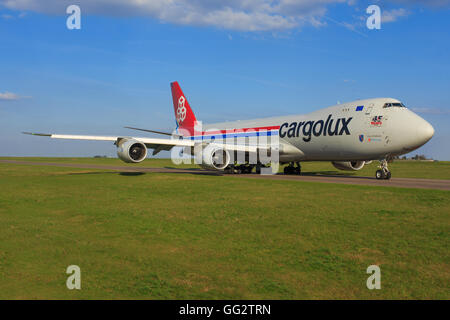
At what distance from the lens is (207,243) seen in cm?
771

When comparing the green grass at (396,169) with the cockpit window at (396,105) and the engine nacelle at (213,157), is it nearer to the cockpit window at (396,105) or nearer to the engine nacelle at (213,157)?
the cockpit window at (396,105)

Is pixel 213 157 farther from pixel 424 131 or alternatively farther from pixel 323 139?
pixel 424 131

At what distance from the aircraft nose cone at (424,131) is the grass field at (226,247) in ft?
30.4

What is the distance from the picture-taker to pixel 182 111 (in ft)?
128

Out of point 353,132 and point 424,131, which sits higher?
point 353,132

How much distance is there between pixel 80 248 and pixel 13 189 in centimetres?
1059

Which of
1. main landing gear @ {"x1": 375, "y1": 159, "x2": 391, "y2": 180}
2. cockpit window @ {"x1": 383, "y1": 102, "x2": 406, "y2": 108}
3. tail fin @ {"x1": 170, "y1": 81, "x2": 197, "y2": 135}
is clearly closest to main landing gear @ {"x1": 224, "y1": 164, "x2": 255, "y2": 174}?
tail fin @ {"x1": 170, "y1": 81, "x2": 197, "y2": 135}

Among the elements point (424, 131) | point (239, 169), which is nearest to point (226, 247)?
point (424, 131)

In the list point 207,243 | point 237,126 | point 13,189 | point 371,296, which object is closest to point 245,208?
point 207,243

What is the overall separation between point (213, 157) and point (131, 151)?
544 centimetres

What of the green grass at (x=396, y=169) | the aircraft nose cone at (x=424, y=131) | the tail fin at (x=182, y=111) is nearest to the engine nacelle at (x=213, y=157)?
the green grass at (x=396, y=169)

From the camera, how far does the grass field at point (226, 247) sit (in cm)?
555

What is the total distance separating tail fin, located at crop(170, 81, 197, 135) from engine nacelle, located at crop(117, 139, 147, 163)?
13.7 metres
